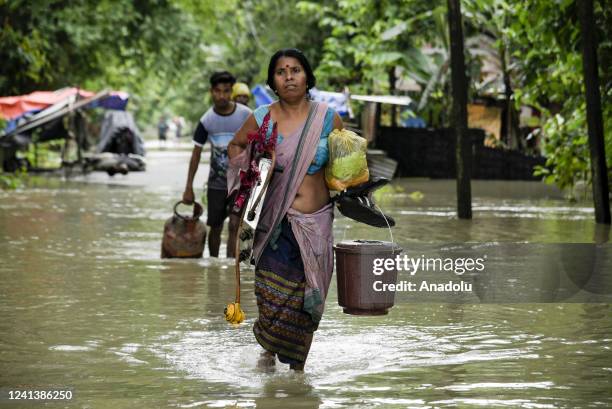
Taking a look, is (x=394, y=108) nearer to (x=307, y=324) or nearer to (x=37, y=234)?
(x=37, y=234)

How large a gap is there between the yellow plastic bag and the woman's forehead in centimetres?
48

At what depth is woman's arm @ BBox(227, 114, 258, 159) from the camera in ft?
24.7

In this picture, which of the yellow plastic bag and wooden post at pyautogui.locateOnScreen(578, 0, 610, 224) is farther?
wooden post at pyautogui.locateOnScreen(578, 0, 610, 224)

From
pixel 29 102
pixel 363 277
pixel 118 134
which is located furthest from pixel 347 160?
pixel 118 134

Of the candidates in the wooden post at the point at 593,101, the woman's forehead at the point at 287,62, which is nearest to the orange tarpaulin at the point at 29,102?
the wooden post at the point at 593,101

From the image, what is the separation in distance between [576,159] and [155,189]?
1083 centimetres

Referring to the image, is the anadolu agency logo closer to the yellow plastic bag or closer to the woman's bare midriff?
the woman's bare midriff

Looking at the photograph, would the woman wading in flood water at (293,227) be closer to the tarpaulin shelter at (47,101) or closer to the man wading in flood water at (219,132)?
the man wading in flood water at (219,132)

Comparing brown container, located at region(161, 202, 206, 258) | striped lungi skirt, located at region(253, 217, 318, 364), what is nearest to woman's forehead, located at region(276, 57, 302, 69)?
striped lungi skirt, located at region(253, 217, 318, 364)

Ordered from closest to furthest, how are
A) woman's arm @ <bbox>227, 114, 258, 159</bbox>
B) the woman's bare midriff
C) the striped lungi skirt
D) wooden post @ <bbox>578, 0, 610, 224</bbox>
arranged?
the striped lungi skirt
the woman's bare midriff
woman's arm @ <bbox>227, 114, 258, 159</bbox>
wooden post @ <bbox>578, 0, 610, 224</bbox>

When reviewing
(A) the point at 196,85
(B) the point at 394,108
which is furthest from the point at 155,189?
(A) the point at 196,85

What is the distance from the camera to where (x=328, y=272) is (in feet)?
24.1

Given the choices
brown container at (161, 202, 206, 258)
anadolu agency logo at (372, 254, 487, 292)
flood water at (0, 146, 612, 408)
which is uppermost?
brown container at (161, 202, 206, 258)

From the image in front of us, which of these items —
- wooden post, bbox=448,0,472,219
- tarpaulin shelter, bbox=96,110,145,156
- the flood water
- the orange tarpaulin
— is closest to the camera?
the flood water
